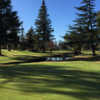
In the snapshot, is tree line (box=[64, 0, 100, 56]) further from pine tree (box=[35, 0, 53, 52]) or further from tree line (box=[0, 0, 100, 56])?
pine tree (box=[35, 0, 53, 52])

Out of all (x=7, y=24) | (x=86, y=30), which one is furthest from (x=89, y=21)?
(x=7, y=24)

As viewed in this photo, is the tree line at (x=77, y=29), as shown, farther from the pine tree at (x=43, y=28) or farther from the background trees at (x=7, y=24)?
the pine tree at (x=43, y=28)

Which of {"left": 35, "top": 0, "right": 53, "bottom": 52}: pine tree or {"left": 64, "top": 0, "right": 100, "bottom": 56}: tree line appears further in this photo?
{"left": 35, "top": 0, "right": 53, "bottom": 52}: pine tree

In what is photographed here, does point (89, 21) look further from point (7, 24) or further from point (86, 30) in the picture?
point (7, 24)

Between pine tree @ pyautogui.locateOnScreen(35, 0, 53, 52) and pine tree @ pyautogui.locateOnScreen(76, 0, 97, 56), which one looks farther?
pine tree @ pyautogui.locateOnScreen(35, 0, 53, 52)

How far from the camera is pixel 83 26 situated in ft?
93.0

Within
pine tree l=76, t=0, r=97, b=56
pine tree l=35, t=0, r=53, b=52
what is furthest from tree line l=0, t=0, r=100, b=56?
pine tree l=35, t=0, r=53, b=52

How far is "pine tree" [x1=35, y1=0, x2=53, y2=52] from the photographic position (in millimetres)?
42500

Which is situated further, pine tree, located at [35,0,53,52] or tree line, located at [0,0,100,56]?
pine tree, located at [35,0,53,52]

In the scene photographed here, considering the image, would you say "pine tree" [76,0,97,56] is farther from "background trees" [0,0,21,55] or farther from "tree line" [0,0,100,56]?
"background trees" [0,0,21,55]

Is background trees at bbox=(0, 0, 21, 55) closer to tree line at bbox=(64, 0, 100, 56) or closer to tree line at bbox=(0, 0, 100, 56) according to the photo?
tree line at bbox=(0, 0, 100, 56)

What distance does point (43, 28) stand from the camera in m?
42.7

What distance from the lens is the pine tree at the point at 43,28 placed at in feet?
139

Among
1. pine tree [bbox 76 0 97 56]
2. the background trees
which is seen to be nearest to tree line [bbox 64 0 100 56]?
pine tree [bbox 76 0 97 56]
